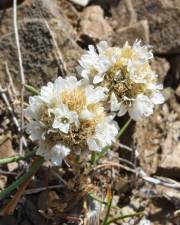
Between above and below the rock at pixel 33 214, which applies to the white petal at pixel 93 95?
above

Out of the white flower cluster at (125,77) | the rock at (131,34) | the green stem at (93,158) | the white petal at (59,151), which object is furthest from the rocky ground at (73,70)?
the white flower cluster at (125,77)

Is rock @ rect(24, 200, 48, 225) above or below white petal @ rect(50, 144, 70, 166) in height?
below

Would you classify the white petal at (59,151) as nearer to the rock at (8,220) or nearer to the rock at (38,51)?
the rock at (8,220)

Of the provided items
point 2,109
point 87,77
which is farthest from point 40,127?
point 2,109

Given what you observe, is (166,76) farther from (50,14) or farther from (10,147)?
(10,147)

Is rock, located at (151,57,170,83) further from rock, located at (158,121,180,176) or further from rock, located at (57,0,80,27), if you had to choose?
rock, located at (57,0,80,27)

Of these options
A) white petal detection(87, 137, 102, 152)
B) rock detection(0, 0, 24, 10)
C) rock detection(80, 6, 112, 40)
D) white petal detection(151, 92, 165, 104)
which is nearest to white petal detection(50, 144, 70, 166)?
white petal detection(87, 137, 102, 152)

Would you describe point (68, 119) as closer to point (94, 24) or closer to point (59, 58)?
point (59, 58)
